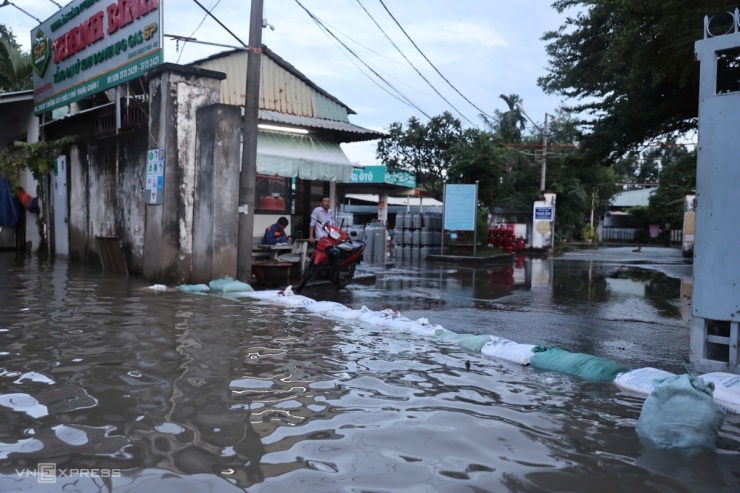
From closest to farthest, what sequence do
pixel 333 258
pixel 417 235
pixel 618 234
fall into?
pixel 333 258
pixel 417 235
pixel 618 234

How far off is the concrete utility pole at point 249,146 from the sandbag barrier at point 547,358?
200cm

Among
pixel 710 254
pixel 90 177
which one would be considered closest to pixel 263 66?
pixel 90 177

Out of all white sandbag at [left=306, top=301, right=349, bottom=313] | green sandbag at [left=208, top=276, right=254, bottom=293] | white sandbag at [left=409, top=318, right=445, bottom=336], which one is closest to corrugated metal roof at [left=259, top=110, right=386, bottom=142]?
green sandbag at [left=208, top=276, right=254, bottom=293]

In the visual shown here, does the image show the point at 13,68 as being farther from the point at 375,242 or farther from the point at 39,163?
the point at 375,242

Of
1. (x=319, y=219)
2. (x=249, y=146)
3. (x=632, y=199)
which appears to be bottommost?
(x=319, y=219)

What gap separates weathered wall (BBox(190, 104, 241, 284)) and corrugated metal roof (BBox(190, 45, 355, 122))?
5620mm

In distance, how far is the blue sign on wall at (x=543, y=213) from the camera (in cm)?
2939

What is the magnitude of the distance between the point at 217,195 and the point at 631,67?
22.9 ft

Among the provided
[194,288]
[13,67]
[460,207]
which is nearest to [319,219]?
[194,288]

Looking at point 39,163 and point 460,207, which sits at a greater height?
point 39,163

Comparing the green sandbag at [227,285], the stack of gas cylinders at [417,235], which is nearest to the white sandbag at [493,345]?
the green sandbag at [227,285]

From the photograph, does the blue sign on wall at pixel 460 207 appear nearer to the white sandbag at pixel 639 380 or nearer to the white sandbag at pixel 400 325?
the white sandbag at pixel 400 325

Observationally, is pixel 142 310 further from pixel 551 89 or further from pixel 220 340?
pixel 551 89

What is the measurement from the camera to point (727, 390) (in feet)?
13.6
